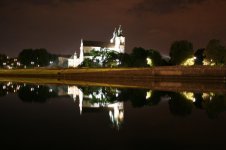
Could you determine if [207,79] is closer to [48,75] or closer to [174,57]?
[174,57]

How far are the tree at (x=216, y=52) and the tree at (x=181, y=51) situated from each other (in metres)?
6.35

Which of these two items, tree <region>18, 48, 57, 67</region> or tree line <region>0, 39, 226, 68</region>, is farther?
tree <region>18, 48, 57, 67</region>

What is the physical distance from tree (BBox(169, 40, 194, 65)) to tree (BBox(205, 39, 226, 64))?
6.35m

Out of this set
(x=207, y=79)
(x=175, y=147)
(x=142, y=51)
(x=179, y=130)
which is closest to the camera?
(x=175, y=147)

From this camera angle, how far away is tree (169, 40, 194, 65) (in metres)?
78.2

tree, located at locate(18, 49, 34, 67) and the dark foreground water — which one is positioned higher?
tree, located at locate(18, 49, 34, 67)

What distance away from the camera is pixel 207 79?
57.5 m

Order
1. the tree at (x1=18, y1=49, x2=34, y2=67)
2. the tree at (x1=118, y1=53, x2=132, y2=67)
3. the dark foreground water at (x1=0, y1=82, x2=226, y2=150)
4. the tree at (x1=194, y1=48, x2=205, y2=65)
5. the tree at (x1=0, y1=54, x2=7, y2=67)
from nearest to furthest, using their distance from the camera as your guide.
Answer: the dark foreground water at (x1=0, y1=82, x2=226, y2=150) < the tree at (x1=118, y1=53, x2=132, y2=67) < the tree at (x1=194, y1=48, x2=205, y2=65) < the tree at (x1=18, y1=49, x2=34, y2=67) < the tree at (x1=0, y1=54, x2=7, y2=67)

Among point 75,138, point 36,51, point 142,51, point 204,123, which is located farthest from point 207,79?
point 36,51

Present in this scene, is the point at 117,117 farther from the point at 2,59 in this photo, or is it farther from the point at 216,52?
the point at 2,59

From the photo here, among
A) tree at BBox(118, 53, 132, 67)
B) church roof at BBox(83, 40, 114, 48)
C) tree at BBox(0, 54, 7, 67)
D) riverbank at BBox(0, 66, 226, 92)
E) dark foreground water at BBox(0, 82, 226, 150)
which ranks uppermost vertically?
church roof at BBox(83, 40, 114, 48)

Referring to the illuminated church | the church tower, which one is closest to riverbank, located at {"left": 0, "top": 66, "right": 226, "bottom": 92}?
the illuminated church

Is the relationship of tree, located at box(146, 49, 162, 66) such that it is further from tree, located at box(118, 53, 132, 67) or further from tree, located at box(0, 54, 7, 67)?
tree, located at box(0, 54, 7, 67)

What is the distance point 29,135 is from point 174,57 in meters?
70.1
